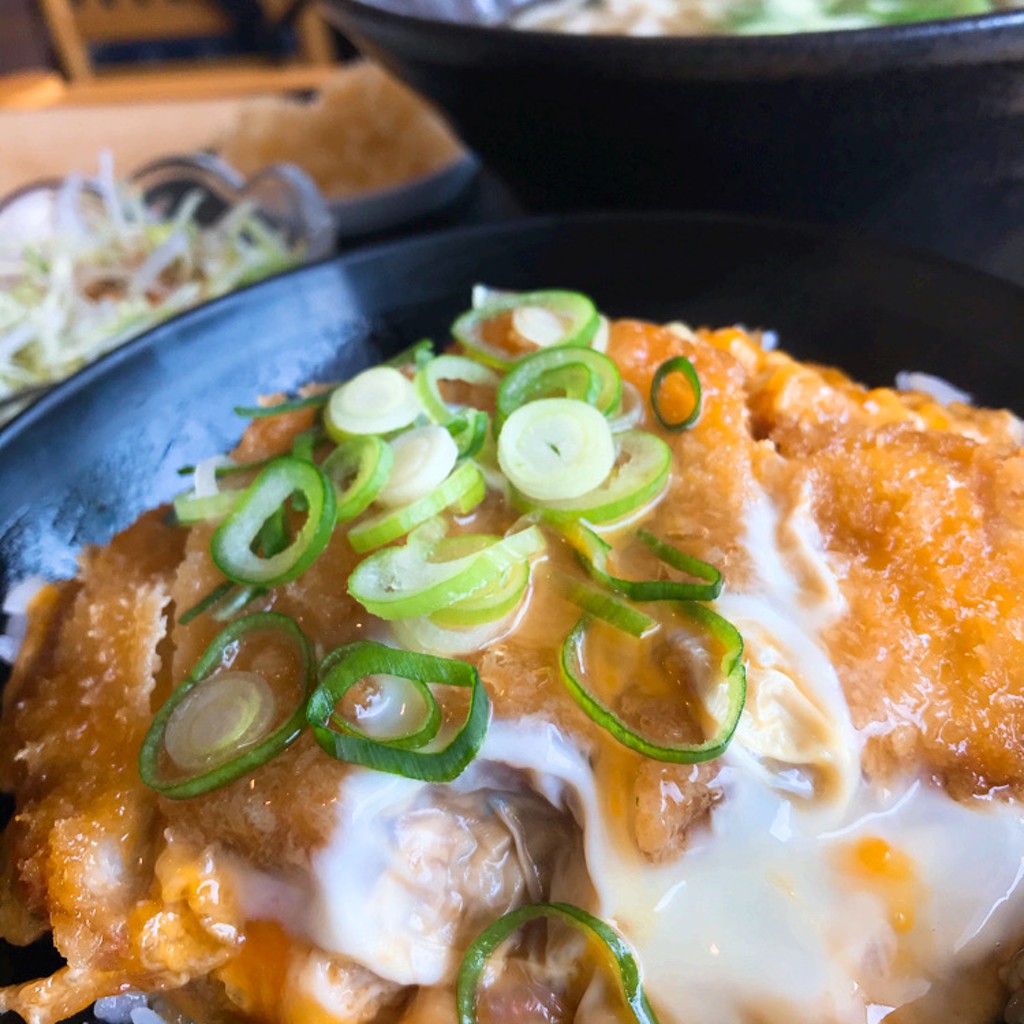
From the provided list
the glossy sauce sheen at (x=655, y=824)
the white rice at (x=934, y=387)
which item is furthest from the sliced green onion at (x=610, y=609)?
the white rice at (x=934, y=387)

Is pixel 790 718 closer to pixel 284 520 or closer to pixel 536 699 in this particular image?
pixel 536 699

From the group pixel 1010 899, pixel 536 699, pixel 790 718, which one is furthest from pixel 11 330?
pixel 1010 899

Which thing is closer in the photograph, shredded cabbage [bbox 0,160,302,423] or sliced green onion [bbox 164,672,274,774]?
sliced green onion [bbox 164,672,274,774]

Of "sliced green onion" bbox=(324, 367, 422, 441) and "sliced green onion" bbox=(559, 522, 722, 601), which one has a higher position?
"sliced green onion" bbox=(324, 367, 422, 441)

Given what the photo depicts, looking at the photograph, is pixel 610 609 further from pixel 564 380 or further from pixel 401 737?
pixel 564 380

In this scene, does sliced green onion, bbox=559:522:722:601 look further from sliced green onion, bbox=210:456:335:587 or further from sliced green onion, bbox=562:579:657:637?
sliced green onion, bbox=210:456:335:587

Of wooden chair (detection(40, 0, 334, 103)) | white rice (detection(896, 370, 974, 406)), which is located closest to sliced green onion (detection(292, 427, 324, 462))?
white rice (detection(896, 370, 974, 406))

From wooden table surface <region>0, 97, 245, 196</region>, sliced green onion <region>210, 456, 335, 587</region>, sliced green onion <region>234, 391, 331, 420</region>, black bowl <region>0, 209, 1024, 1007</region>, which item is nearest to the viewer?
sliced green onion <region>210, 456, 335, 587</region>
